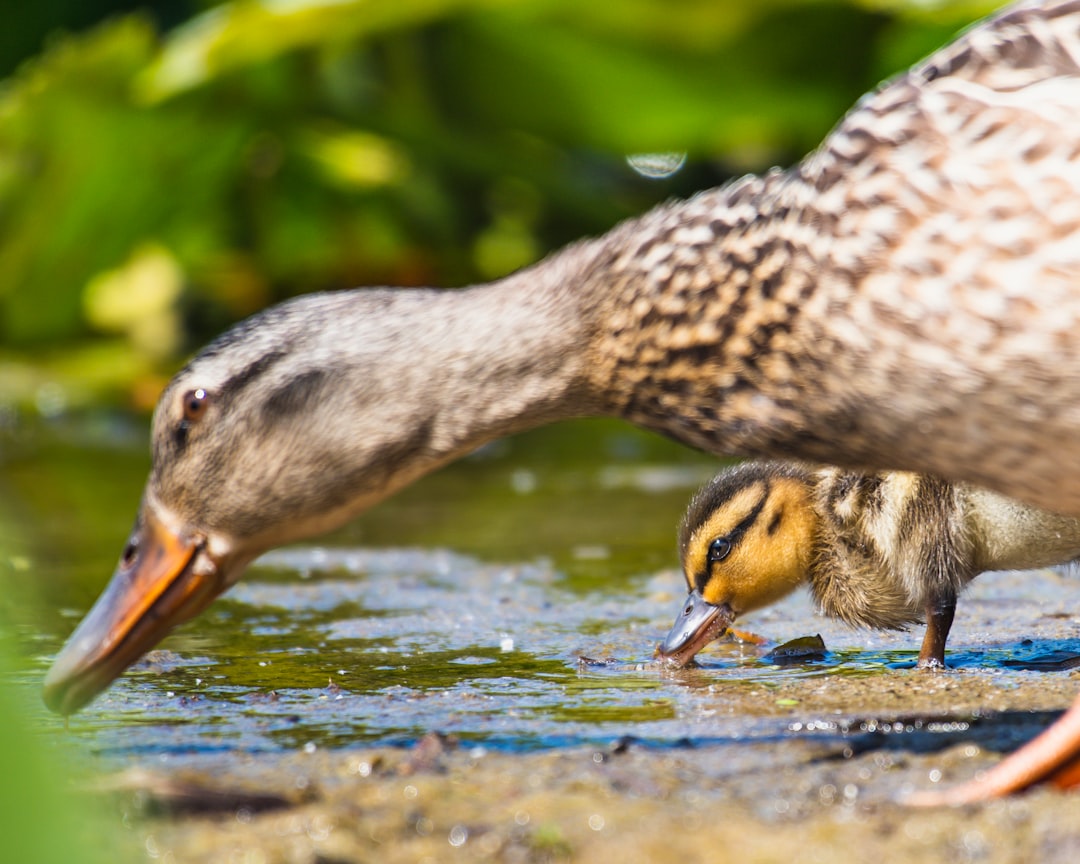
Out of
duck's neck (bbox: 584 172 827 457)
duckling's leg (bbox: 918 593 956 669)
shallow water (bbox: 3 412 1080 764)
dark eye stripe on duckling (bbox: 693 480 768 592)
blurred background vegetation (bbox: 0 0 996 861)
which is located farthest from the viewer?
blurred background vegetation (bbox: 0 0 996 861)

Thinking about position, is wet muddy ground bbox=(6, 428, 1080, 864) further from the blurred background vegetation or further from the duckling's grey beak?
the blurred background vegetation

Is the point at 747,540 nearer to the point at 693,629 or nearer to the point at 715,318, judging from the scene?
the point at 693,629

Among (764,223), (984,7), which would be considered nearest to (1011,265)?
(764,223)

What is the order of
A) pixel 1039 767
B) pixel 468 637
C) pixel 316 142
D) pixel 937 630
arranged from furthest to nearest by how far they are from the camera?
1. pixel 316 142
2. pixel 468 637
3. pixel 937 630
4. pixel 1039 767

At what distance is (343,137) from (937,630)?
6.56 meters

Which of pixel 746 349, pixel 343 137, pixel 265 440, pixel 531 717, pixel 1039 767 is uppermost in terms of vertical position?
pixel 746 349

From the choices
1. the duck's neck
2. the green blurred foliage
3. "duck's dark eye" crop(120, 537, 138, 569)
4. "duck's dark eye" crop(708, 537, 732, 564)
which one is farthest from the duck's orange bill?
the green blurred foliage

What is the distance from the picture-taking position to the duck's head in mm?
3447

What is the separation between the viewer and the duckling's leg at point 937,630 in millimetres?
3863

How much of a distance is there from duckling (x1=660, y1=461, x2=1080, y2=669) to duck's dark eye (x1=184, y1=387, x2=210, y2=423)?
1.22 metres

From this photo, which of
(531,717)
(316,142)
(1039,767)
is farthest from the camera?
(316,142)

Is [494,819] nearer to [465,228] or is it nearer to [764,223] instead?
[764,223]

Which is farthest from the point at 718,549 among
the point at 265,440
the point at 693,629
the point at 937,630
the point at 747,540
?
the point at 265,440

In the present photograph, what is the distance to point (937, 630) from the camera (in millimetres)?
3920
